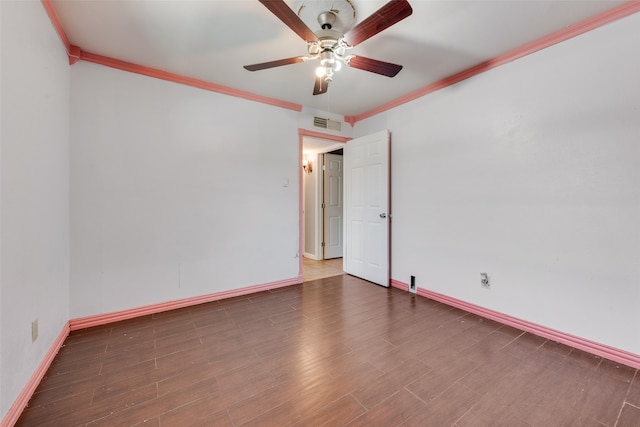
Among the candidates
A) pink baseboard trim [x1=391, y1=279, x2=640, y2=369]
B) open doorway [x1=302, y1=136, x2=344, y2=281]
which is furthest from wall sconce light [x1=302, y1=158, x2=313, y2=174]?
pink baseboard trim [x1=391, y1=279, x2=640, y2=369]

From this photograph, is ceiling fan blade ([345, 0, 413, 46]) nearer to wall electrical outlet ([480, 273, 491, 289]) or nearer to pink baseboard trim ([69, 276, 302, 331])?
wall electrical outlet ([480, 273, 491, 289])

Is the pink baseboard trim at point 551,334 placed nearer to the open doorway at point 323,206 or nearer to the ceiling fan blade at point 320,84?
the open doorway at point 323,206

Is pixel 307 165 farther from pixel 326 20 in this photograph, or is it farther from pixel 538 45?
pixel 538 45

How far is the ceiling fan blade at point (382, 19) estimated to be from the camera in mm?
1394

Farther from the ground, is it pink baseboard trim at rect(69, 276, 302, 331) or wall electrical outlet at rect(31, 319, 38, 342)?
wall electrical outlet at rect(31, 319, 38, 342)

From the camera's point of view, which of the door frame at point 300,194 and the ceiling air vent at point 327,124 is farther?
the ceiling air vent at point 327,124

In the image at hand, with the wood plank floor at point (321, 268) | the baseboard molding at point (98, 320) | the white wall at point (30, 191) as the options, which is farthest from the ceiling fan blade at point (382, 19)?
the wood plank floor at point (321, 268)

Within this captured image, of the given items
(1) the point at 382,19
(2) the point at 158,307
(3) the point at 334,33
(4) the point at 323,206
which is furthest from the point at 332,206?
(1) the point at 382,19

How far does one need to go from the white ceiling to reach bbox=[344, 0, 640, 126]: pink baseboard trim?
0.20 ft

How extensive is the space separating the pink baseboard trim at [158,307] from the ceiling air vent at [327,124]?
227 centimetres

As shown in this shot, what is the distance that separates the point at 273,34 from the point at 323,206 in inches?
131

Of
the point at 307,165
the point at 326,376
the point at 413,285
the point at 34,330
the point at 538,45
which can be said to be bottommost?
the point at 326,376

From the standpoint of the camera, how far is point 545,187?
221 cm

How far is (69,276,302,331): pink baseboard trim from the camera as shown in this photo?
7.84ft
